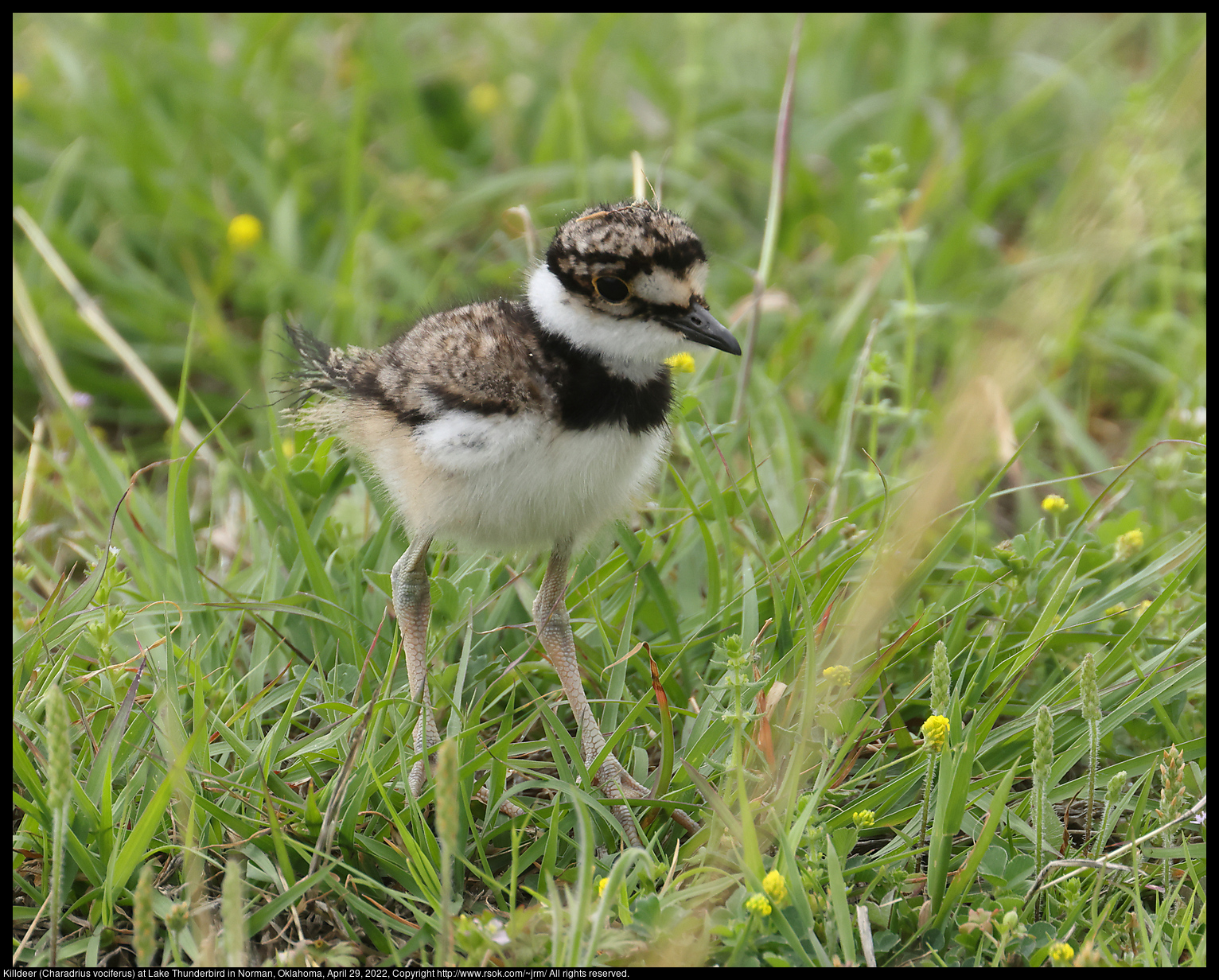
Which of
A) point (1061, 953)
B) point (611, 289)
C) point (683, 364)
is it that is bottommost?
point (1061, 953)

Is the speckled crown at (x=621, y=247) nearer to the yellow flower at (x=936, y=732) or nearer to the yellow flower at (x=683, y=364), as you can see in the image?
the yellow flower at (x=683, y=364)

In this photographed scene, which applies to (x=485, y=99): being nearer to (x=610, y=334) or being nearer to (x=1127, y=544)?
(x=610, y=334)

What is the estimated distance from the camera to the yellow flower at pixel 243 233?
4676 millimetres

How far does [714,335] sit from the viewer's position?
8.04 feet

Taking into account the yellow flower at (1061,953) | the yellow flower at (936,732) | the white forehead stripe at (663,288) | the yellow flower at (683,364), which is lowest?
the yellow flower at (1061,953)

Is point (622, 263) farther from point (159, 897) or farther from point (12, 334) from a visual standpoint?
point (12, 334)

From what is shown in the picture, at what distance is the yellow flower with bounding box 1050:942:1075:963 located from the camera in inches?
80.3

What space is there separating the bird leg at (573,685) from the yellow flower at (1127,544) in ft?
4.66

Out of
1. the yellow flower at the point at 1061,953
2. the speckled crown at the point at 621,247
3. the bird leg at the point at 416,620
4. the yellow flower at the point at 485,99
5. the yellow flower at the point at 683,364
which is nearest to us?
the yellow flower at the point at 1061,953

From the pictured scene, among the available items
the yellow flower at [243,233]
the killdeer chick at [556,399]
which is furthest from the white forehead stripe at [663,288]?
the yellow flower at [243,233]

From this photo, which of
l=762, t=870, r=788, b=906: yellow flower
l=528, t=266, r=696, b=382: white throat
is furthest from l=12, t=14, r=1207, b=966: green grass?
l=528, t=266, r=696, b=382: white throat

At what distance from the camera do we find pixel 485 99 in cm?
550

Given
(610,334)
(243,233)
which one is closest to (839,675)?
(610,334)

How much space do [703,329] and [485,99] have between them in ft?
11.6
